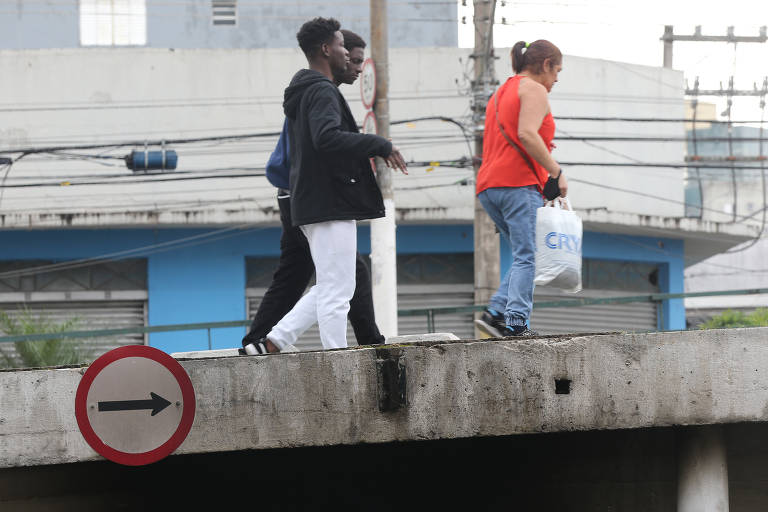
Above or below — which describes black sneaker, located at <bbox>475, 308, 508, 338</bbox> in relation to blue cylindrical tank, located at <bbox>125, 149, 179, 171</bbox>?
below

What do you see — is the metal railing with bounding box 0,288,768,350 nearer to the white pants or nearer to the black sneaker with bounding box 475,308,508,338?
the black sneaker with bounding box 475,308,508,338

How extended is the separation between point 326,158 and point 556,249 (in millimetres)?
1233

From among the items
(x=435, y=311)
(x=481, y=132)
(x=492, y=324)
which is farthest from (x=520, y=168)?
(x=481, y=132)

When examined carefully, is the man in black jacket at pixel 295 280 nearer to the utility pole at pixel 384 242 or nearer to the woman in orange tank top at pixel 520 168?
the woman in orange tank top at pixel 520 168

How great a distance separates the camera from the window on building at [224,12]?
23.2 m

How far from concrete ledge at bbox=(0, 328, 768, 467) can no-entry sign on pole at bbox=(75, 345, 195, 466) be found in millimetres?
200

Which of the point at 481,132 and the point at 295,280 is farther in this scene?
the point at 481,132

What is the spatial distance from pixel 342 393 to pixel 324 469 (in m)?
1.23

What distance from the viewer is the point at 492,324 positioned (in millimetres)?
5539

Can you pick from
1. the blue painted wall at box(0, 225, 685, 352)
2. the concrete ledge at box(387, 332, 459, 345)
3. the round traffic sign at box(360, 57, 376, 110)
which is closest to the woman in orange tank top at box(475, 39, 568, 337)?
the concrete ledge at box(387, 332, 459, 345)

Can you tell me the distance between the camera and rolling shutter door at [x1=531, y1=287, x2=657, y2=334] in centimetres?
1938

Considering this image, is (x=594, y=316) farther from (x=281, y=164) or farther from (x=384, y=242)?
(x=281, y=164)

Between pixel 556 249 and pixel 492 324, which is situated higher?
pixel 556 249

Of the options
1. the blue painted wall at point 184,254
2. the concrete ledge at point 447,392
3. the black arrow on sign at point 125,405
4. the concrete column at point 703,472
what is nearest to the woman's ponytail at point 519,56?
the concrete ledge at point 447,392
